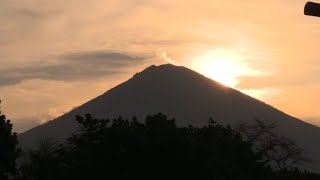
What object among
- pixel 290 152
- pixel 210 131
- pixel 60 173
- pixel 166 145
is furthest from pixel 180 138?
pixel 290 152

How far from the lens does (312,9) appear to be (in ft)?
21.5

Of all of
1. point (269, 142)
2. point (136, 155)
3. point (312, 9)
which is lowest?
point (136, 155)

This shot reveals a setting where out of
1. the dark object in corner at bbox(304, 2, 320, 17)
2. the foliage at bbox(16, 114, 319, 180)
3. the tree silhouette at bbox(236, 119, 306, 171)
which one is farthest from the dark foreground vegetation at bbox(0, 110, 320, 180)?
the tree silhouette at bbox(236, 119, 306, 171)

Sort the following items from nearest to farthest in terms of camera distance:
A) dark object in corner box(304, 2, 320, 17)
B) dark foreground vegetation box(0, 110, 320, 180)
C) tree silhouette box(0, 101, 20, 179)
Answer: dark object in corner box(304, 2, 320, 17)
dark foreground vegetation box(0, 110, 320, 180)
tree silhouette box(0, 101, 20, 179)

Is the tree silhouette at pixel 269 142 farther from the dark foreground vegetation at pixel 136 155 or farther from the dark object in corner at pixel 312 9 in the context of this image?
the dark object in corner at pixel 312 9

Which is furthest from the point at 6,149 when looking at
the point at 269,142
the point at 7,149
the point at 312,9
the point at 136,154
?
the point at 269,142

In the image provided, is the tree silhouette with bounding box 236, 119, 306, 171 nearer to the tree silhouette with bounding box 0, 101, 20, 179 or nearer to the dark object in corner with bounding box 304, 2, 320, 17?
the tree silhouette with bounding box 0, 101, 20, 179

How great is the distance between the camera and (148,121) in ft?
82.5

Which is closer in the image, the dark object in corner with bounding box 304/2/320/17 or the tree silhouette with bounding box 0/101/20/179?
the dark object in corner with bounding box 304/2/320/17

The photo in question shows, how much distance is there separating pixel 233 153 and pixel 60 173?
10834mm

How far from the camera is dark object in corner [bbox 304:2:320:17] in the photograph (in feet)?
21.3

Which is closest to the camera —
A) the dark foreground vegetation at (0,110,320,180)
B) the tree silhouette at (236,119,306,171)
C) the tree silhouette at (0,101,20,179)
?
the dark foreground vegetation at (0,110,320,180)

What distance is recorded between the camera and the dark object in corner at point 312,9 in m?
6.50

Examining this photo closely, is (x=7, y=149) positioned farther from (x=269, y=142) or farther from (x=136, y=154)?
(x=269, y=142)
